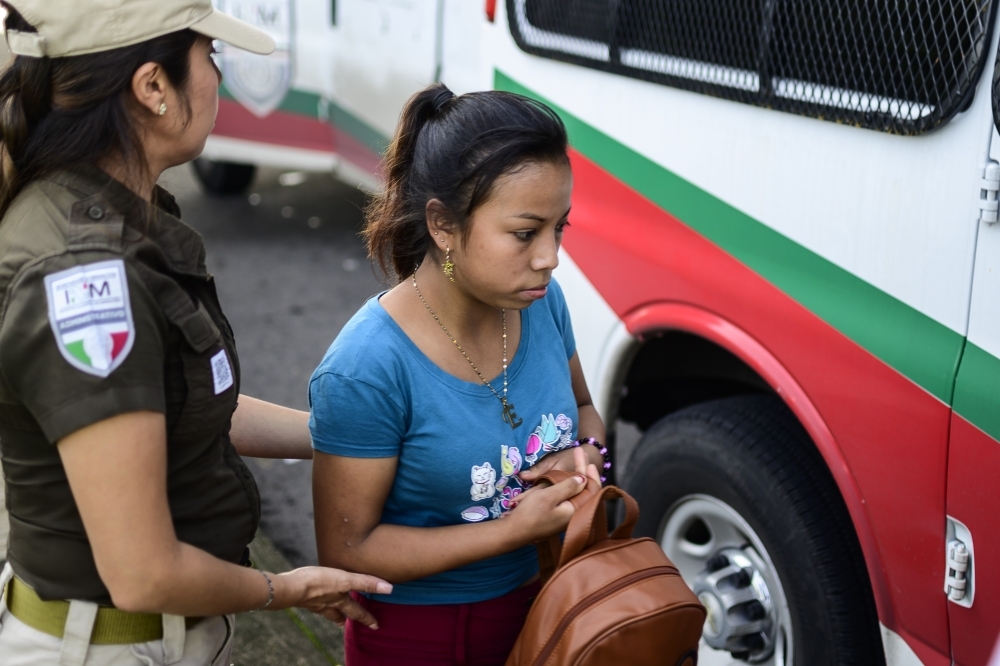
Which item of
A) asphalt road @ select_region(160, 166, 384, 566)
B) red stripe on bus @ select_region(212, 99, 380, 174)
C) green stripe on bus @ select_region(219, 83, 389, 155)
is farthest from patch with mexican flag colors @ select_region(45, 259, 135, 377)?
red stripe on bus @ select_region(212, 99, 380, 174)

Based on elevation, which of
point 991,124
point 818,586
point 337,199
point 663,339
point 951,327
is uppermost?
point 991,124

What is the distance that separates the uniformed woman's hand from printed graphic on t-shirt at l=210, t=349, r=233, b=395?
317 millimetres

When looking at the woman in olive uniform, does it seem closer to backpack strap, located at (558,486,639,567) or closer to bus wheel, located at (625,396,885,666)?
backpack strap, located at (558,486,639,567)

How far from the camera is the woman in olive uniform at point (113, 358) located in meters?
1.36

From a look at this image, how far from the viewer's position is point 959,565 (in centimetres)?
204

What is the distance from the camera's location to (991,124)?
6.22 feet

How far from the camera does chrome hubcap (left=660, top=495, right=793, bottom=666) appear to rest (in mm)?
2672

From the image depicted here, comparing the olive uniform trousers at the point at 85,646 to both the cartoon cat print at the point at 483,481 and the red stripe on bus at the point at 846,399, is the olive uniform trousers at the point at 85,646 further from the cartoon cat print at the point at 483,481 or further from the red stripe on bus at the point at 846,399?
the red stripe on bus at the point at 846,399

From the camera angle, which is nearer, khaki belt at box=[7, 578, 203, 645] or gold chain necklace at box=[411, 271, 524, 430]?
khaki belt at box=[7, 578, 203, 645]

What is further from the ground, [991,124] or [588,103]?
[991,124]

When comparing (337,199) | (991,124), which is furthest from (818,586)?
(337,199)

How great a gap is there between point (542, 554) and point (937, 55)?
1.20 meters

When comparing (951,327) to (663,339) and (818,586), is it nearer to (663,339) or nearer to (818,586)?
(818,586)

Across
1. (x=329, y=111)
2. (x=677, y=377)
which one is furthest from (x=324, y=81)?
(x=677, y=377)
